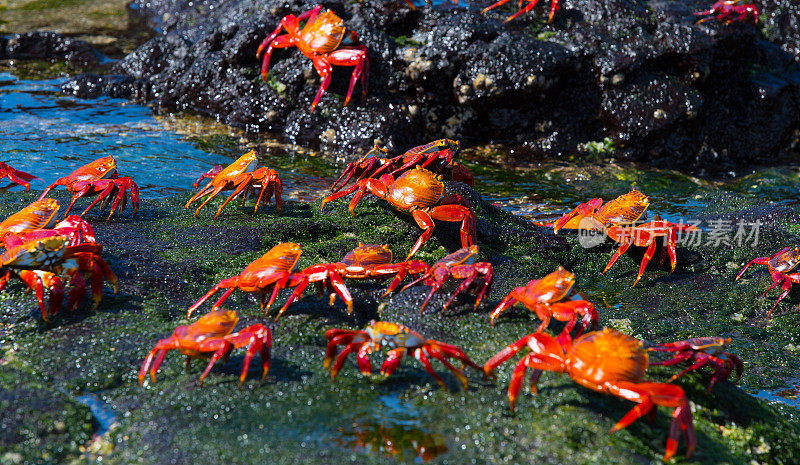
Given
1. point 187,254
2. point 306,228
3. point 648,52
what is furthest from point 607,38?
point 187,254

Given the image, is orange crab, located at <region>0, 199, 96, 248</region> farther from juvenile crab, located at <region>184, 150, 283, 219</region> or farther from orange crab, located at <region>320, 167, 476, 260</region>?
orange crab, located at <region>320, 167, 476, 260</region>

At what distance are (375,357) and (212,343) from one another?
2.55 feet

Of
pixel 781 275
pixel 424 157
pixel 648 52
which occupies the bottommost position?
pixel 781 275

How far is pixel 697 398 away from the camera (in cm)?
321

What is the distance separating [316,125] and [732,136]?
18.9 ft

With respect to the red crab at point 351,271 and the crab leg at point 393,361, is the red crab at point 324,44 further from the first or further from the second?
the crab leg at point 393,361

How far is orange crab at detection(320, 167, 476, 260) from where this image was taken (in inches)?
185

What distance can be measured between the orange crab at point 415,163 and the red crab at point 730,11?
5.22m

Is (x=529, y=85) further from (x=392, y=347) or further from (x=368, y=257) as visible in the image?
(x=392, y=347)

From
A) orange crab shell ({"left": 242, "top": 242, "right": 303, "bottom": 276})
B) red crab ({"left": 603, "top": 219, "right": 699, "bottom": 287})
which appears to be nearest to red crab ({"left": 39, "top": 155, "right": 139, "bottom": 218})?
orange crab shell ({"left": 242, "top": 242, "right": 303, "bottom": 276})

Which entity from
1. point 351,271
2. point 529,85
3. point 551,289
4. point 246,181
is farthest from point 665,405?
point 529,85

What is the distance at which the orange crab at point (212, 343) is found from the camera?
298 cm

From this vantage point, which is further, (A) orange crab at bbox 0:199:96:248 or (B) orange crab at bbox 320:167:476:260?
(B) orange crab at bbox 320:167:476:260

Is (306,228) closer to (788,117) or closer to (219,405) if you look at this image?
(219,405)
